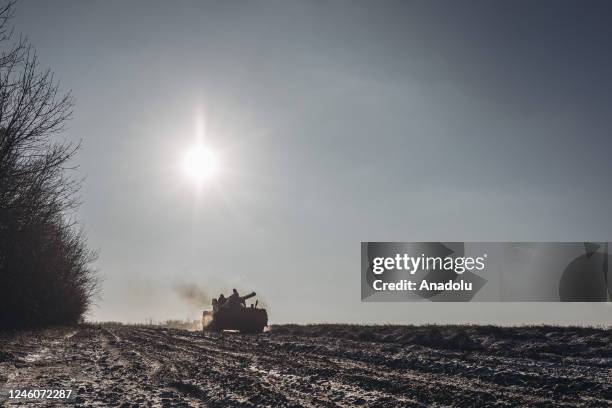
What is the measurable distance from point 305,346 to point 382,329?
7.69m

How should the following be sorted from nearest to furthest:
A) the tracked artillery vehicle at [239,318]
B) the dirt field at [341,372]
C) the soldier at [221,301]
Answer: the dirt field at [341,372] → the tracked artillery vehicle at [239,318] → the soldier at [221,301]

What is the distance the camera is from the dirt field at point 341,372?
361 inches

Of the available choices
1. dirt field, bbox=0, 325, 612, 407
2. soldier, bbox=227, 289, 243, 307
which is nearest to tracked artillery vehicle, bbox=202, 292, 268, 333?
soldier, bbox=227, 289, 243, 307

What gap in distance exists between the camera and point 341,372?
40.8ft

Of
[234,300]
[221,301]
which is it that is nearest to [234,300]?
[234,300]

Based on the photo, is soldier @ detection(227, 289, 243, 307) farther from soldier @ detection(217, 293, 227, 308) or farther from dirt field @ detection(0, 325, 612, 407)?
dirt field @ detection(0, 325, 612, 407)

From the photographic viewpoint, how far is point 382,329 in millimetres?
26031

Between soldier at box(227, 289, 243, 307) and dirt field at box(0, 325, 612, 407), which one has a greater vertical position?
soldier at box(227, 289, 243, 307)

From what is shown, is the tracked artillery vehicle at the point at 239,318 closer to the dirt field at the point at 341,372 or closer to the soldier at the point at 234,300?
the soldier at the point at 234,300

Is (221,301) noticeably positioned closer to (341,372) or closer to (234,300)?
(234,300)

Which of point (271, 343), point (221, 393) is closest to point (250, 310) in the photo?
point (271, 343)

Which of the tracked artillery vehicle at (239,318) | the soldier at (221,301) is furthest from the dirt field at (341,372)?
the soldier at (221,301)

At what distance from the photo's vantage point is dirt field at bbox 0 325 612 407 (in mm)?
9164

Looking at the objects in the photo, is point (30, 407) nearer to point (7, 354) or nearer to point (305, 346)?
point (7, 354)
